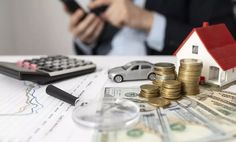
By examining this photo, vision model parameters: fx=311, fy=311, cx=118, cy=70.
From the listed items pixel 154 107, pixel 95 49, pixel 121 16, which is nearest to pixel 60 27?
pixel 95 49

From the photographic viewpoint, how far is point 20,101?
1.36ft

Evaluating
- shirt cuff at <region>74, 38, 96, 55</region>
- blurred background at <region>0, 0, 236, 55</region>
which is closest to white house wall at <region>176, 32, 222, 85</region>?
shirt cuff at <region>74, 38, 96, 55</region>

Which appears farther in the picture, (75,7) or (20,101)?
(75,7)

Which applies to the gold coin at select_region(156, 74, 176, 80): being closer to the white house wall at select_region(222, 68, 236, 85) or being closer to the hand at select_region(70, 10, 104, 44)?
the white house wall at select_region(222, 68, 236, 85)

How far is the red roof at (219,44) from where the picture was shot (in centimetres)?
44

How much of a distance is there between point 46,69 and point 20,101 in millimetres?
101

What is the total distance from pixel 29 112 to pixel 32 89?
98mm

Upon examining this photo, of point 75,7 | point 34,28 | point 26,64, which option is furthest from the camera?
point 34,28

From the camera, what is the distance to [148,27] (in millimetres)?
860

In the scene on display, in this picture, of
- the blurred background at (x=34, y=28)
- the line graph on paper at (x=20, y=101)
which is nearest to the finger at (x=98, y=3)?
the line graph on paper at (x=20, y=101)

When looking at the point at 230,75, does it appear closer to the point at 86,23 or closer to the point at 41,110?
the point at 41,110

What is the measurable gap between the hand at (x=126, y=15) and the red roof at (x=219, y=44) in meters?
0.38

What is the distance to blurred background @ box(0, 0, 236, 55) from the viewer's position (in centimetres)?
139

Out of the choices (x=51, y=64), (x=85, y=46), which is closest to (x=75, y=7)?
(x=85, y=46)
